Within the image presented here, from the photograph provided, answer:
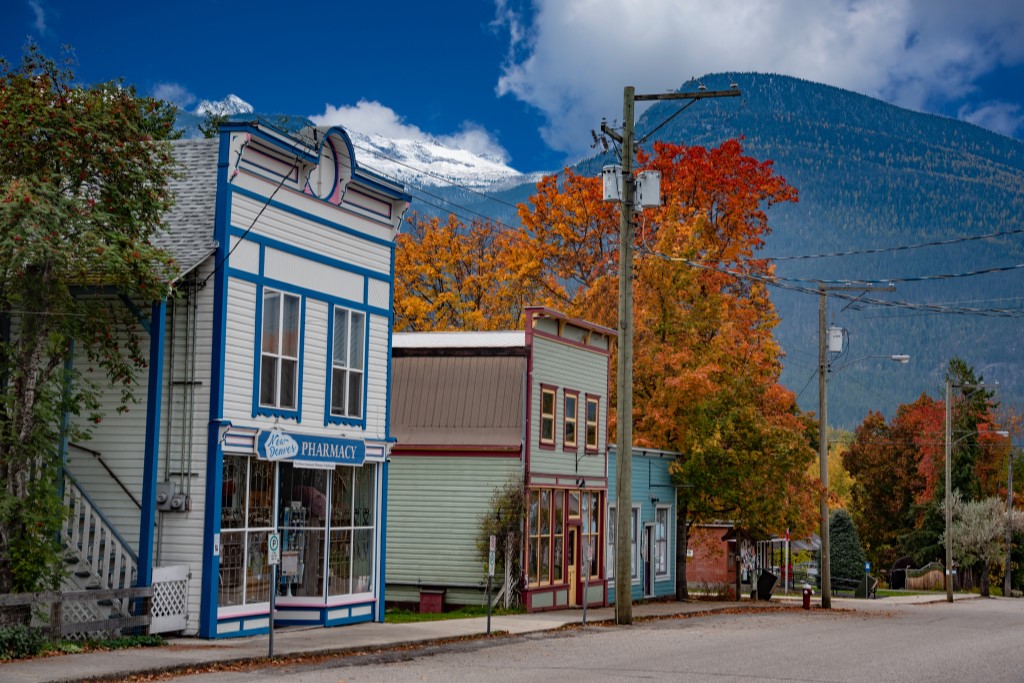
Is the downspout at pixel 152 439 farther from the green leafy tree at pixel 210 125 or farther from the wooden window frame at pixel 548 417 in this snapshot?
the green leafy tree at pixel 210 125

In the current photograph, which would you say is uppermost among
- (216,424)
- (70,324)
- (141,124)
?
(141,124)

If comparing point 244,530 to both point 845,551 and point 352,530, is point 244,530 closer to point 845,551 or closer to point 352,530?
point 352,530

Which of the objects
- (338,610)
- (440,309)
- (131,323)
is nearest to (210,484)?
(131,323)

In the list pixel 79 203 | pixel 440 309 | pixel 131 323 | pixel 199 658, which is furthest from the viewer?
pixel 440 309

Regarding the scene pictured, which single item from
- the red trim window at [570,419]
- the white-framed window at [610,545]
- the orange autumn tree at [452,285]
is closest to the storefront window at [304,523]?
the red trim window at [570,419]

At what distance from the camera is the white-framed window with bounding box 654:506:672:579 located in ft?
139

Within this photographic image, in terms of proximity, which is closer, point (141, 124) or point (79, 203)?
point (79, 203)

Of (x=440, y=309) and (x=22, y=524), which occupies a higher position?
(x=440, y=309)

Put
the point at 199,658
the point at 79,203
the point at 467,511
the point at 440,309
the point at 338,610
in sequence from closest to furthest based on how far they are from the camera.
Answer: the point at 199,658 → the point at 79,203 → the point at 338,610 → the point at 467,511 → the point at 440,309

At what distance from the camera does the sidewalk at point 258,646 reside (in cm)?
1733

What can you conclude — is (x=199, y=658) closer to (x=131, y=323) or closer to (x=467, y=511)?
(x=131, y=323)

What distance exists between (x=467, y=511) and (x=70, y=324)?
45.8ft

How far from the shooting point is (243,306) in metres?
23.5

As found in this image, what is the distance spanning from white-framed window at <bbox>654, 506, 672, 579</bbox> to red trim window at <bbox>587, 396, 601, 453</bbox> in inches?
224
